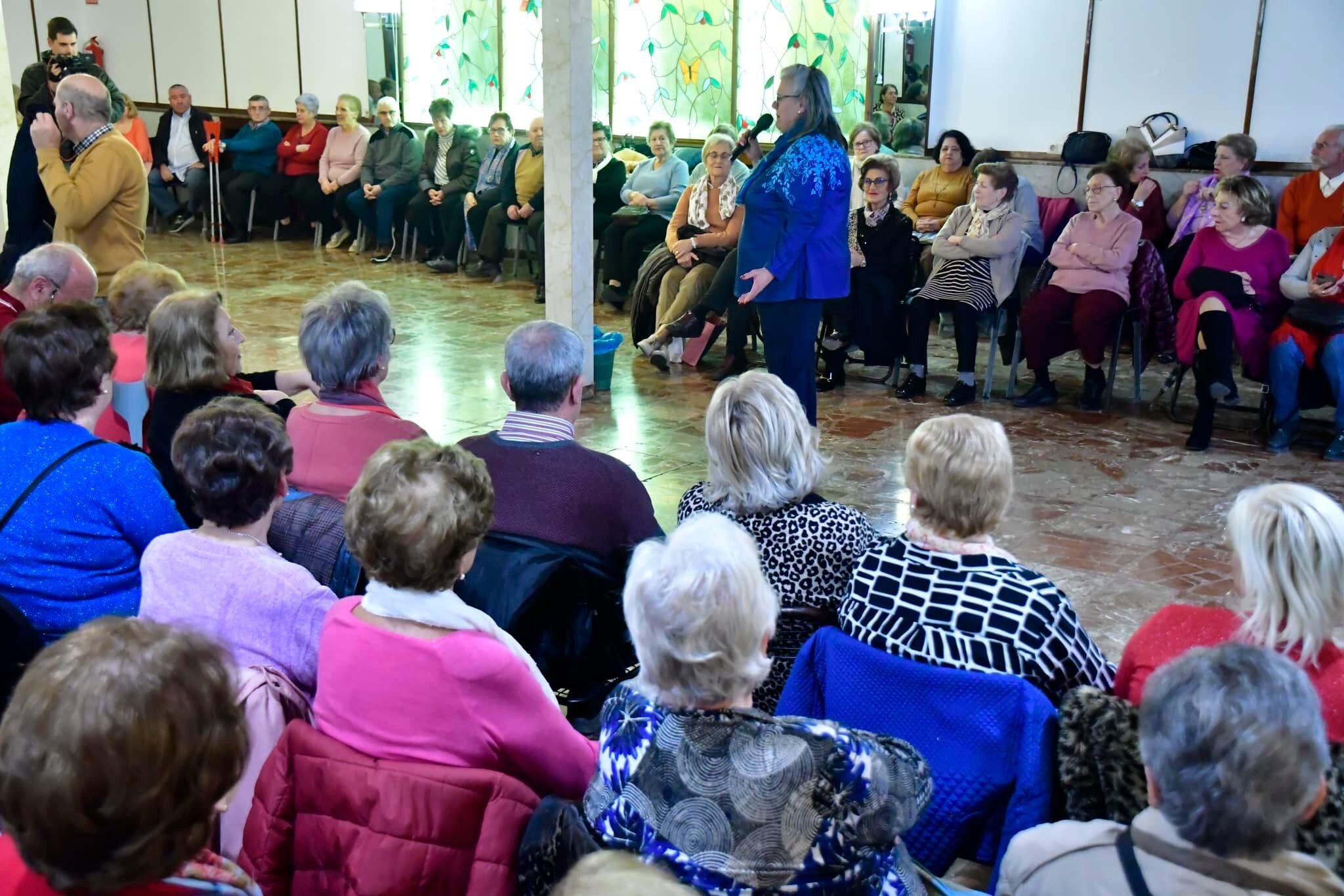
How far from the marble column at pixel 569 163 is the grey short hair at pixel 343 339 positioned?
2.54 m

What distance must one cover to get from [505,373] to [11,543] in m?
1.08

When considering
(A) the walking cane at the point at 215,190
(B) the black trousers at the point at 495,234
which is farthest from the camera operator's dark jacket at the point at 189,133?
(B) the black trousers at the point at 495,234

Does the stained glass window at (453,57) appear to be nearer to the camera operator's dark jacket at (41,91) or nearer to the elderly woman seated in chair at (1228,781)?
the camera operator's dark jacket at (41,91)

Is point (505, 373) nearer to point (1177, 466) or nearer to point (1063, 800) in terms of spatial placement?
point (1063, 800)

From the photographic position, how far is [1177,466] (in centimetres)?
506

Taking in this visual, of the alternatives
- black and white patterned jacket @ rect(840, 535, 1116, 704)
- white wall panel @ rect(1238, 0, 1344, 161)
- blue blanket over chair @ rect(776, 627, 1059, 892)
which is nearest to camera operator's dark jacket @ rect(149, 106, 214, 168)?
white wall panel @ rect(1238, 0, 1344, 161)

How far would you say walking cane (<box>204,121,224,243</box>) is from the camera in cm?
1092

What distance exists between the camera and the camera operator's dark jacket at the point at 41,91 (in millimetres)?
5446

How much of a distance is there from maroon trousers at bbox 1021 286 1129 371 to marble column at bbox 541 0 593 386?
207 cm

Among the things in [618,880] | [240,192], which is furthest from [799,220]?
[240,192]

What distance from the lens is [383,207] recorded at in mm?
10344

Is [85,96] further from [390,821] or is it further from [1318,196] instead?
[1318,196]

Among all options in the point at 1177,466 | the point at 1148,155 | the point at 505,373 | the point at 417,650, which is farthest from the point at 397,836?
the point at 1148,155

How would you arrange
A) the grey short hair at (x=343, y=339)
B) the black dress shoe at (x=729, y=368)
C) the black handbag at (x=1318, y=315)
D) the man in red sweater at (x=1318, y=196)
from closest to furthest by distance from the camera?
the grey short hair at (x=343, y=339) < the black handbag at (x=1318, y=315) < the man in red sweater at (x=1318, y=196) < the black dress shoe at (x=729, y=368)
